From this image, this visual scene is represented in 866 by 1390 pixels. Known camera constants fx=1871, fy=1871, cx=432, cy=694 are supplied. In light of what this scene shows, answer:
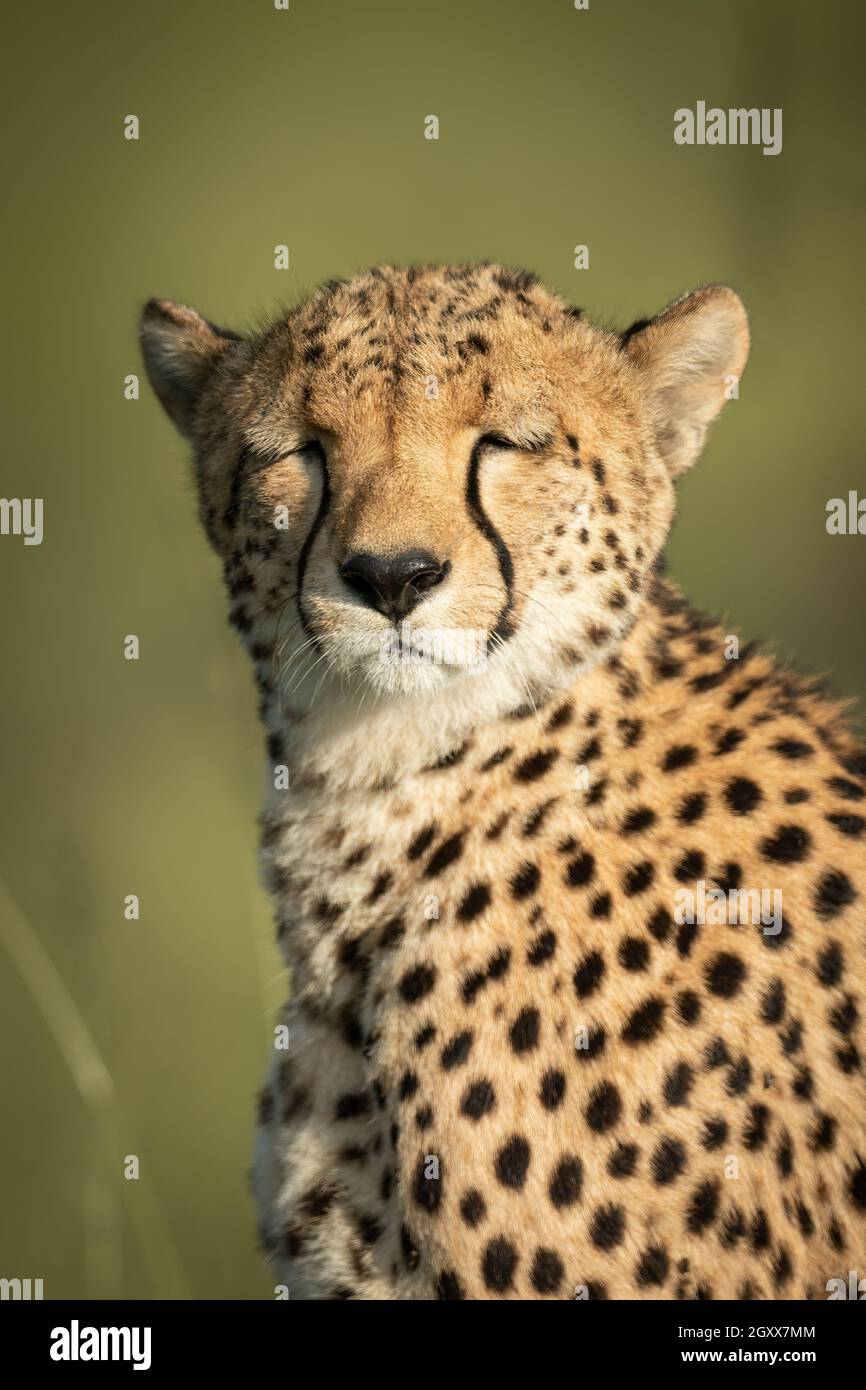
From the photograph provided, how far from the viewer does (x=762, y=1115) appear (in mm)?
2363

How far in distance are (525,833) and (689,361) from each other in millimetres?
761

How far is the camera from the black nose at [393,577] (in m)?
2.32

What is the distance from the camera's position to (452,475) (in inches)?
97.2

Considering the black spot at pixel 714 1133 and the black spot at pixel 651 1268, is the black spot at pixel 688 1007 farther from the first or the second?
the black spot at pixel 651 1268

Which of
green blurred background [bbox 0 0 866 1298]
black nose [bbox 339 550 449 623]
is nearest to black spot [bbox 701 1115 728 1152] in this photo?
black nose [bbox 339 550 449 623]

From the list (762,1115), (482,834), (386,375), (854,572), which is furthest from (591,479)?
(854,572)

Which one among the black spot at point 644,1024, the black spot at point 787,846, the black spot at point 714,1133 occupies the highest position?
the black spot at point 787,846

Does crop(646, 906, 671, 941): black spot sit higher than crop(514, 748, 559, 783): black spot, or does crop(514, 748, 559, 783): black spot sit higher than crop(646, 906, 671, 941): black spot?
crop(514, 748, 559, 783): black spot

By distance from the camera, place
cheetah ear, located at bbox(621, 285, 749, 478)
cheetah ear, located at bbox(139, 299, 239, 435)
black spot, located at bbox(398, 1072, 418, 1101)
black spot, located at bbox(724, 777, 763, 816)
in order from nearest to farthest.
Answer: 1. black spot, located at bbox(398, 1072, 418, 1101)
2. black spot, located at bbox(724, 777, 763, 816)
3. cheetah ear, located at bbox(621, 285, 749, 478)
4. cheetah ear, located at bbox(139, 299, 239, 435)

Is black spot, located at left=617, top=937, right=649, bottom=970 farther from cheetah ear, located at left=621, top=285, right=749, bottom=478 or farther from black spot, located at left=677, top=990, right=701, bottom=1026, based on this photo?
cheetah ear, located at left=621, top=285, right=749, bottom=478

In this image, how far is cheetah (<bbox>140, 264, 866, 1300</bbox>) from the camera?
7.70 feet

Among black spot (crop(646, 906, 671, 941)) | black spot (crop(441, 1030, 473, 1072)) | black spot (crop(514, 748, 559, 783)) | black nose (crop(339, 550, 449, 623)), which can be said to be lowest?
black spot (crop(441, 1030, 473, 1072))

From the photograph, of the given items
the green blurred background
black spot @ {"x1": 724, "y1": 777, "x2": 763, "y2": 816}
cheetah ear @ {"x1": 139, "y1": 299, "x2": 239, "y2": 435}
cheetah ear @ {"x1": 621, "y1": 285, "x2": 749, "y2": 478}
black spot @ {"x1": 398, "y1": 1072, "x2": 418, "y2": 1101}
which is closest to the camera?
black spot @ {"x1": 398, "y1": 1072, "x2": 418, "y2": 1101}

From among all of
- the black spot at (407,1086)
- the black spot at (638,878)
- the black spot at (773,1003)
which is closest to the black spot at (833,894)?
the black spot at (773,1003)
